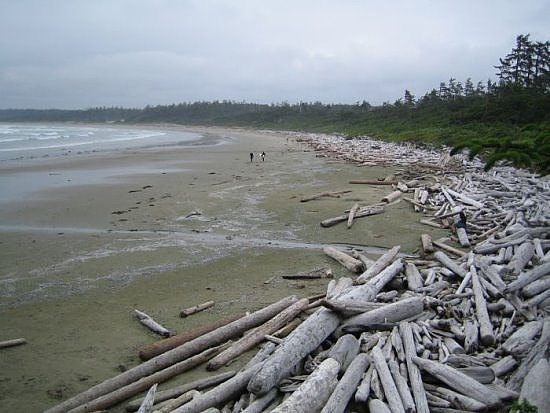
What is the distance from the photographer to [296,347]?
19.5ft

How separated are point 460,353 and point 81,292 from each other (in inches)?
294

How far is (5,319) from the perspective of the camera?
27.2ft

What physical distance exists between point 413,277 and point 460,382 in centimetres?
378

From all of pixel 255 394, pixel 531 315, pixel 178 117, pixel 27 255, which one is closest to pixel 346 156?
pixel 27 255

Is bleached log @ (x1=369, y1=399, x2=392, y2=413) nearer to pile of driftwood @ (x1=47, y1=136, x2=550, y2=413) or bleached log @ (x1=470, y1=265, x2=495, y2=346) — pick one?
pile of driftwood @ (x1=47, y1=136, x2=550, y2=413)

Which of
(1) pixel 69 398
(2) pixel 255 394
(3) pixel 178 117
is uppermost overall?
(3) pixel 178 117

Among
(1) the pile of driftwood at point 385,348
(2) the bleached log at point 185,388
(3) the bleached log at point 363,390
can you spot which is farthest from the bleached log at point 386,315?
(2) the bleached log at point 185,388

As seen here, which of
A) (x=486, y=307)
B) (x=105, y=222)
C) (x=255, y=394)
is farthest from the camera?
(x=105, y=222)

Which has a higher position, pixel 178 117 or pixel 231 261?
pixel 178 117

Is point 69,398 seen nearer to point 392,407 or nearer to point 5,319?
point 5,319

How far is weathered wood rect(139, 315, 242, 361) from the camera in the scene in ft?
22.2

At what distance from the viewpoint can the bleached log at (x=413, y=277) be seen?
855cm

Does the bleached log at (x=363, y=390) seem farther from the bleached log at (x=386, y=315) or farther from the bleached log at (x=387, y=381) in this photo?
the bleached log at (x=386, y=315)

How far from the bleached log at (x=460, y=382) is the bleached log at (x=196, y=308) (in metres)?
4.19
